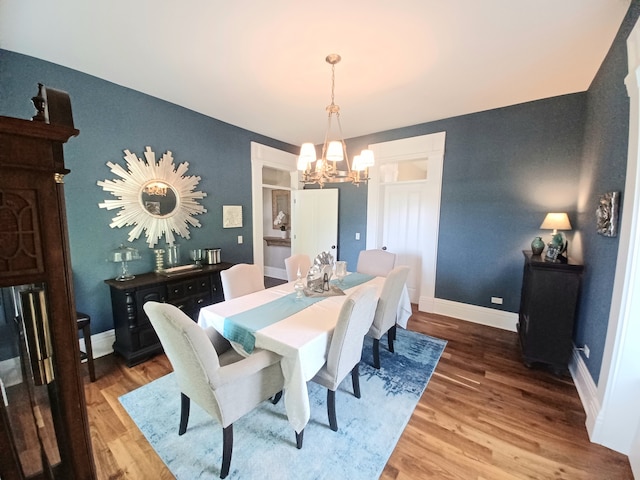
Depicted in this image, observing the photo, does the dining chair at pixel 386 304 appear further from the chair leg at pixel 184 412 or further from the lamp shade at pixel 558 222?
the lamp shade at pixel 558 222

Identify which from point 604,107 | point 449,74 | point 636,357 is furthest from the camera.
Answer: point 449,74

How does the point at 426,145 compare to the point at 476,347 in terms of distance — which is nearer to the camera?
the point at 476,347

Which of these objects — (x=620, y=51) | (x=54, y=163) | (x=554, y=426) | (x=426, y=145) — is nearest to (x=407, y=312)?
(x=554, y=426)

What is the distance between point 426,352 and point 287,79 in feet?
10.2

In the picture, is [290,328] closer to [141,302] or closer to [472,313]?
[141,302]

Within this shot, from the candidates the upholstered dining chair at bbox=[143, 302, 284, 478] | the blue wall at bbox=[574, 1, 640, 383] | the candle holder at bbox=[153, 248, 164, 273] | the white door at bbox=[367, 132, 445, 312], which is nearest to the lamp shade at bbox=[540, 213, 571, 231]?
the blue wall at bbox=[574, 1, 640, 383]

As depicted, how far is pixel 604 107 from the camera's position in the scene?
2074mm

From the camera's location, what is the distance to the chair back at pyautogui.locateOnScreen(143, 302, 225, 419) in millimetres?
1187

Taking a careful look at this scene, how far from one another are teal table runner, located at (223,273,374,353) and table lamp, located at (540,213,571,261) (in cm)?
218

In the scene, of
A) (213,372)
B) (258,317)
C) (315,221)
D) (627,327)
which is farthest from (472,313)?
(213,372)

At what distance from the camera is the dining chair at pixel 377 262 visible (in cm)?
307

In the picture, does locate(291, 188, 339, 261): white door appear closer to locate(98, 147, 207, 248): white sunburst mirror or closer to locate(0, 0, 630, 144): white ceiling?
locate(0, 0, 630, 144): white ceiling

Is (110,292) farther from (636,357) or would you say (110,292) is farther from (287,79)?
(636,357)

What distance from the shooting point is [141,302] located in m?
2.39
